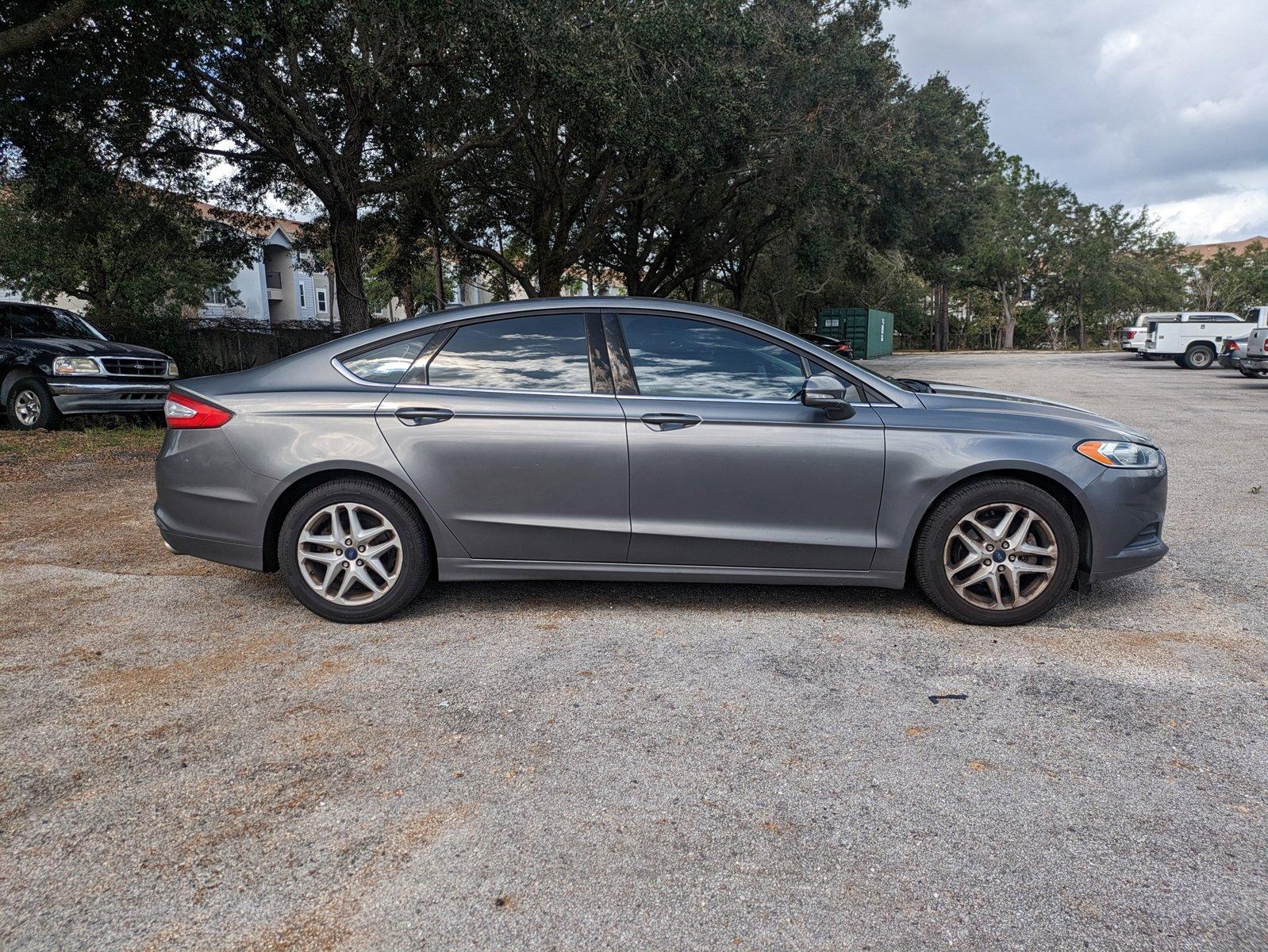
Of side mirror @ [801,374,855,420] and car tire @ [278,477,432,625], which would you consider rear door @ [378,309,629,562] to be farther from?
side mirror @ [801,374,855,420]

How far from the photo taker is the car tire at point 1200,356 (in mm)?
28031

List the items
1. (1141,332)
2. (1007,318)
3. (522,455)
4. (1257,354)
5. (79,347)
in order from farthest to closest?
(1007,318) < (1141,332) < (1257,354) < (79,347) < (522,455)

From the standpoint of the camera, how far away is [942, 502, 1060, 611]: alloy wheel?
4.07 metres

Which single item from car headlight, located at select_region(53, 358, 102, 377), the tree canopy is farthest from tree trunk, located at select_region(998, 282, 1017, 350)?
car headlight, located at select_region(53, 358, 102, 377)

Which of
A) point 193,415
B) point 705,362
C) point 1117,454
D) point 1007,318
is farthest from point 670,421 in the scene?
point 1007,318

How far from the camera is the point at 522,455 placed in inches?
162

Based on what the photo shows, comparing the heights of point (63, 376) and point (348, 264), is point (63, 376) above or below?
below

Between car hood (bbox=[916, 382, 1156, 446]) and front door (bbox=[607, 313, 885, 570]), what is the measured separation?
1.44ft

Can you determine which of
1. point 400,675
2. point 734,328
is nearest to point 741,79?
point 734,328

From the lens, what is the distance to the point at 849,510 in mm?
4113

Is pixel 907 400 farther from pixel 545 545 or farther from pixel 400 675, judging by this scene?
pixel 400 675

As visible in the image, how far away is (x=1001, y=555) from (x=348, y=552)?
315cm

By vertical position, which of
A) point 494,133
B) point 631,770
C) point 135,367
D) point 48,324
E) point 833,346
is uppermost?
point 494,133

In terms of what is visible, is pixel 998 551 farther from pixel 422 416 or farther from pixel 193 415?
pixel 193 415
